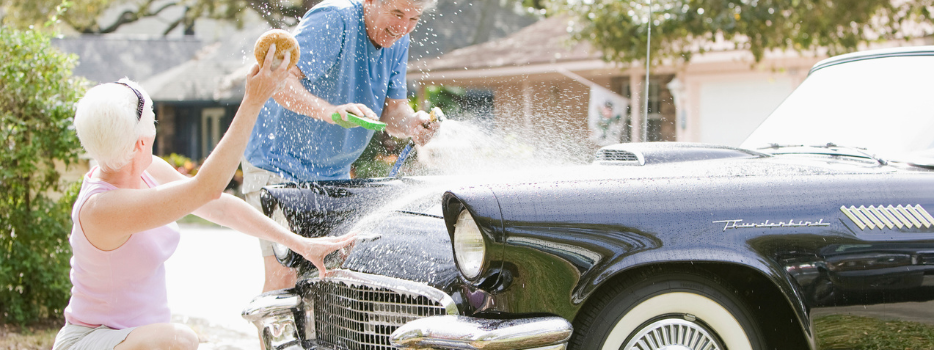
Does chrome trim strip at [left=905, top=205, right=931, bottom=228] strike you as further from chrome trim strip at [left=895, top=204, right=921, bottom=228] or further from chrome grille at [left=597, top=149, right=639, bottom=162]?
chrome grille at [left=597, top=149, right=639, bottom=162]

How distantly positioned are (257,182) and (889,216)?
7.93 ft

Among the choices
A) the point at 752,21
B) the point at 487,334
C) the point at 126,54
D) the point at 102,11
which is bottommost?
the point at 487,334

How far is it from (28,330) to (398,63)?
2.90 meters

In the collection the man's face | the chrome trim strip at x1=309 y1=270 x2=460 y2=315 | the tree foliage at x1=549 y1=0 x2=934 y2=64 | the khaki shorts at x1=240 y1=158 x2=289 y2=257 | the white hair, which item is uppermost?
the tree foliage at x1=549 y1=0 x2=934 y2=64

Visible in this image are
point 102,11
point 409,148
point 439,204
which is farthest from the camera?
point 102,11

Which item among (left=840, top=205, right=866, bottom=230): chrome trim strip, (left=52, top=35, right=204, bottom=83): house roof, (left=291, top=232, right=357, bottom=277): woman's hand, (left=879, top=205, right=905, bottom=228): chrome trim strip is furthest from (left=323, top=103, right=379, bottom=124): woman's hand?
(left=52, top=35, right=204, bottom=83): house roof

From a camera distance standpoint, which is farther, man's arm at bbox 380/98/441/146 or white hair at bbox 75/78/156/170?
man's arm at bbox 380/98/441/146

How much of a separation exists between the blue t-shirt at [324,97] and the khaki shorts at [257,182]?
0.03 meters

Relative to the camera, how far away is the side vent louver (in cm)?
272

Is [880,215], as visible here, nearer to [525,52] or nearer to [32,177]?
[32,177]

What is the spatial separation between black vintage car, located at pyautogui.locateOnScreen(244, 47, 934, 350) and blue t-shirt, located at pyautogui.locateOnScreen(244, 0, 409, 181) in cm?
75

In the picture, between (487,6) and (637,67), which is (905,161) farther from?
(487,6)

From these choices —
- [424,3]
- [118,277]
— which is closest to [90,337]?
[118,277]

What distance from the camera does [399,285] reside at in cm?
273
